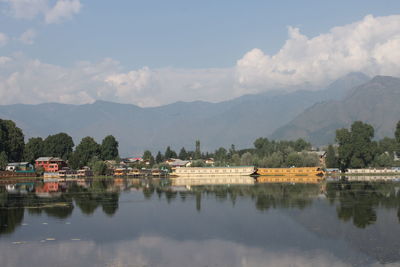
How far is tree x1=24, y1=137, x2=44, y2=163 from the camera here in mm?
153625

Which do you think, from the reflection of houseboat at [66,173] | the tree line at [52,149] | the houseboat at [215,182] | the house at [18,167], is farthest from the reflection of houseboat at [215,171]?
the house at [18,167]

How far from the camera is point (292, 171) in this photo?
12575 centimetres

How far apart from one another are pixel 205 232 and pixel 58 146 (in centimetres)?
13997

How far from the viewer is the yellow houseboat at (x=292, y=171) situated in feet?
399

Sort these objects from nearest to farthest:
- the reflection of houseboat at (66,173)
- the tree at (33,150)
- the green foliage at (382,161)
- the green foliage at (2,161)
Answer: the green foliage at (2,161), the green foliage at (382,161), the reflection of houseboat at (66,173), the tree at (33,150)

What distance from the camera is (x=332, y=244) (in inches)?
1147

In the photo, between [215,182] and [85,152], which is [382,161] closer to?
[215,182]

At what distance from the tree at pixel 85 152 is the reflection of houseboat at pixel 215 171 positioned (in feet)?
124

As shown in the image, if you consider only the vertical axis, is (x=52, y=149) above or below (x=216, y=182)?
above

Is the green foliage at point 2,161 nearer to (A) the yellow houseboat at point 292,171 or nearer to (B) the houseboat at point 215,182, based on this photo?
(B) the houseboat at point 215,182

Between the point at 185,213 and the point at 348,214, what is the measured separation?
14628 millimetres

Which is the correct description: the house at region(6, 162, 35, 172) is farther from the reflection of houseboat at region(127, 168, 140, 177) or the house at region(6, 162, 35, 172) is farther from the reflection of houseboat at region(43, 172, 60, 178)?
the reflection of houseboat at region(127, 168, 140, 177)

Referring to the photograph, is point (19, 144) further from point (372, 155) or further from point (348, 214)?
point (348, 214)

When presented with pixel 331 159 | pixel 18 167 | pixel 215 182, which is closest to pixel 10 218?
pixel 215 182
